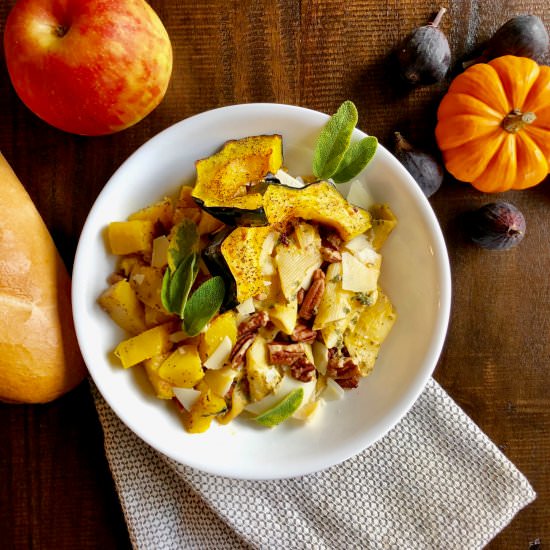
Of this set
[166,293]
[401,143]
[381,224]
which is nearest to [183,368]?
[166,293]

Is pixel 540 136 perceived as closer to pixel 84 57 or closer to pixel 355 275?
pixel 355 275

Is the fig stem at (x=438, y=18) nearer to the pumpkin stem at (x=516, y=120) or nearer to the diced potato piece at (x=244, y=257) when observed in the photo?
the pumpkin stem at (x=516, y=120)

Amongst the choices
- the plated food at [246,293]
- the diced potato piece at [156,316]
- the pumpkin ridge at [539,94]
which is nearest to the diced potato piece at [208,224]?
the plated food at [246,293]

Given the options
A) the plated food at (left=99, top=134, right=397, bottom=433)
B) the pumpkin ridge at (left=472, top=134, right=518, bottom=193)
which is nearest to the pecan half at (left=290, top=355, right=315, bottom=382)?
the plated food at (left=99, top=134, right=397, bottom=433)

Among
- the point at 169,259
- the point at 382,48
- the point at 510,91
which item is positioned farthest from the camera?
the point at 382,48

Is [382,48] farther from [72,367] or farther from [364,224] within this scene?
[72,367]

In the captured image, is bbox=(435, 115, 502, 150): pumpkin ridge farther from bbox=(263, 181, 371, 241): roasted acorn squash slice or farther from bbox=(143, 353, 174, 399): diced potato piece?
bbox=(143, 353, 174, 399): diced potato piece

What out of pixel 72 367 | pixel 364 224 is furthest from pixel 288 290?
pixel 72 367
